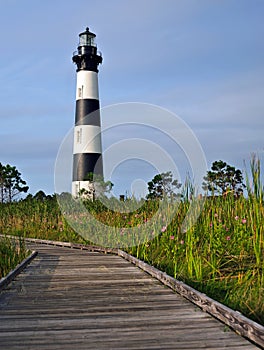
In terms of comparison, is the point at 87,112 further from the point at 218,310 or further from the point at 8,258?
the point at 218,310

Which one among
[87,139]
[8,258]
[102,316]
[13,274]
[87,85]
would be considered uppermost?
[87,85]

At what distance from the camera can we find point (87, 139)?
23.9m

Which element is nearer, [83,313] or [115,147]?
[83,313]

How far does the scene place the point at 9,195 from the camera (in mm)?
27688

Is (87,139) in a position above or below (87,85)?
below

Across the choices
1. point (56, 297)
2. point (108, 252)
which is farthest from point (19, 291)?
point (108, 252)

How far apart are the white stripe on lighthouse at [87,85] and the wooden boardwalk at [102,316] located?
18694 mm

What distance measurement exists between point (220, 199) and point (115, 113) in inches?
254

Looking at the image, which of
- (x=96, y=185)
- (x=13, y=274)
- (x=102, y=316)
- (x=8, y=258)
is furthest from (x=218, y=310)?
(x=96, y=185)

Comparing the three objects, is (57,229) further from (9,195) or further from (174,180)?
(9,195)

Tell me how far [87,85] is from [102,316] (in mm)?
21453

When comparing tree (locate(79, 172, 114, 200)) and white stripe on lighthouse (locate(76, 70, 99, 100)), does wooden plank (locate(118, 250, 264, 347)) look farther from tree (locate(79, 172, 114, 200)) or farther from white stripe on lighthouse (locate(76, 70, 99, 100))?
white stripe on lighthouse (locate(76, 70, 99, 100))

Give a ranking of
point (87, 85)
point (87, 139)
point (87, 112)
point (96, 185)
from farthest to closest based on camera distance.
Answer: point (87, 85)
point (87, 112)
point (87, 139)
point (96, 185)

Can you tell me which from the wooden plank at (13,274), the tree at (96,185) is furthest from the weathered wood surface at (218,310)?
the tree at (96,185)
